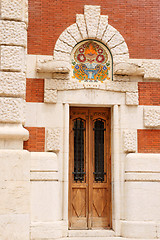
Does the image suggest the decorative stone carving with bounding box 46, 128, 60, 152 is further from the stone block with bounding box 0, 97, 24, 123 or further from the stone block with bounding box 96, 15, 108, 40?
the stone block with bounding box 96, 15, 108, 40

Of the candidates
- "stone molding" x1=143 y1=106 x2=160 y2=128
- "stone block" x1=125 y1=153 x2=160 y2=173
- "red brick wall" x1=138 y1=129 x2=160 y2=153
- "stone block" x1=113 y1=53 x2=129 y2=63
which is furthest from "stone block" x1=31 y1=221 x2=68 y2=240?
"stone block" x1=113 y1=53 x2=129 y2=63

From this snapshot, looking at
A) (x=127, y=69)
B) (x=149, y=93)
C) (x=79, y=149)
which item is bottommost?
(x=79, y=149)

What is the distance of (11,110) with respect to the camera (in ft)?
27.6

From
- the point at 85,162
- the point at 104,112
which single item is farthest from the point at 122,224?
the point at 104,112

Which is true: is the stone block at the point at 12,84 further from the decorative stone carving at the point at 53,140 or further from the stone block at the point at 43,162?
the stone block at the point at 43,162

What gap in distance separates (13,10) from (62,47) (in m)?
1.46

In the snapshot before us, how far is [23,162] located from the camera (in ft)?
27.2

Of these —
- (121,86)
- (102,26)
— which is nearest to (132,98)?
(121,86)

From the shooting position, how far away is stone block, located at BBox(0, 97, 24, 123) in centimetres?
835

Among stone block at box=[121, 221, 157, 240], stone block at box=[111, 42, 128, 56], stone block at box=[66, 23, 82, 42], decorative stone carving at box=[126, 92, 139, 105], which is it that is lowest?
stone block at box=[121, 221, 157, 240]

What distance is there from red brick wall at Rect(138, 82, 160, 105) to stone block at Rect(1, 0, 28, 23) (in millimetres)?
3309

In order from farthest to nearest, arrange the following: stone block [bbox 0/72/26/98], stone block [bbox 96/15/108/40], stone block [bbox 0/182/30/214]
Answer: stone block [bbox 96/15/108/40] → stone block [bbox 0/72/26/98] → stone block [bbox 0/182/30/214]

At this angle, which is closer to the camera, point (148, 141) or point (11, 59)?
point (11, 59)

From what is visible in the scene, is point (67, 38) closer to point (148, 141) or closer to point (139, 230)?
point (148, 141)
